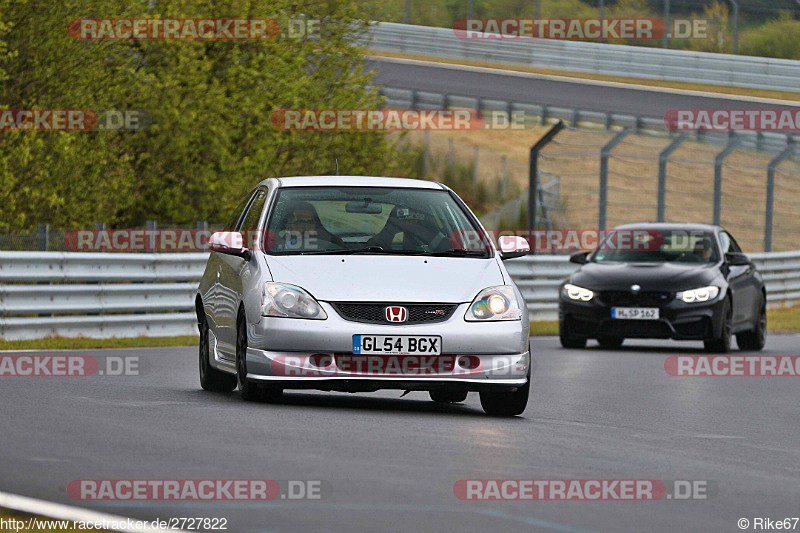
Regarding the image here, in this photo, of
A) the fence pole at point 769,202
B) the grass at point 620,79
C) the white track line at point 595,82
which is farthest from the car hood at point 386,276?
the grass at point 620,79

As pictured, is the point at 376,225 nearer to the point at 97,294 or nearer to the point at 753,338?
the point at 97,294

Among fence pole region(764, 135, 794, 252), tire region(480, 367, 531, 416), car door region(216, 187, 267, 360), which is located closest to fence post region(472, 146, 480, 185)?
fence pole region(764, 135, 794, 252)

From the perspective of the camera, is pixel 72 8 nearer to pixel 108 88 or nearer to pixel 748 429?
pixel 108 88

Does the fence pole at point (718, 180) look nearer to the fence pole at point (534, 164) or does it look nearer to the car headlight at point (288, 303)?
the fence pole at point (534, 164)

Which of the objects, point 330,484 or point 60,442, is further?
point 60,442

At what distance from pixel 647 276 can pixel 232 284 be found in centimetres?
870

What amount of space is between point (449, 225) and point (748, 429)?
2434 millimetres

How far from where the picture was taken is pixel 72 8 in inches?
972

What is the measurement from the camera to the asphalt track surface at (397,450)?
6715 mm

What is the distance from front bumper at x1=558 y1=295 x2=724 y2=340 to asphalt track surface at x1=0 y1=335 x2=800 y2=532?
17.7 feet

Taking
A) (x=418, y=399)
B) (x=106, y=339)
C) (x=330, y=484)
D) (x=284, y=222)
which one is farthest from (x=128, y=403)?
(x=106, y=339)

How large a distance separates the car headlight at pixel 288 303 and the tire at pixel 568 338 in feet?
30.8

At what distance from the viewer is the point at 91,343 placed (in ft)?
58.5

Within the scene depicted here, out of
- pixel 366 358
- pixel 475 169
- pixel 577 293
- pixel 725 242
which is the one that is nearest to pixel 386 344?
pixel 366 358
